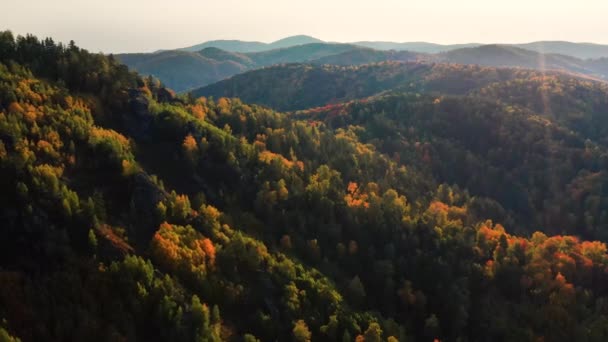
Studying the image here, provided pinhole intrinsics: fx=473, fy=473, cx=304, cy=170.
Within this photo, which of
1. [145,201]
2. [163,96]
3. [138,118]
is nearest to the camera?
[145,201]

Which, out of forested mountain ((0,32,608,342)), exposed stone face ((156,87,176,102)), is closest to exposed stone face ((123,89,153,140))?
forested mountain ((0,32,608,342))

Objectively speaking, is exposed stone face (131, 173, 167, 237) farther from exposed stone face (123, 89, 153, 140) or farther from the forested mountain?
exposed stone face (123, 89, 153, 140)

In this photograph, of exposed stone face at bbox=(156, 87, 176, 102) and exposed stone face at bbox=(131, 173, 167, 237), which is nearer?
exposed stone face at bbox=(131, 173, 167, 237)

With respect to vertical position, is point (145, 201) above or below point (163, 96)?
below

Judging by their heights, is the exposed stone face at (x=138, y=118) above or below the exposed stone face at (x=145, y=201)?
above

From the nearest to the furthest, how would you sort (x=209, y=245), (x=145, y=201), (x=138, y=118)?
(x=209, y=245) → (x=145, y=201) → (x=138, y=118)

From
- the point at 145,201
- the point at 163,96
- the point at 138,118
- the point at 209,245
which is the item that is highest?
the point at 163,96

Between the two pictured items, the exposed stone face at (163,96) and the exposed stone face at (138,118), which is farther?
the exposed stone face at (163,96)

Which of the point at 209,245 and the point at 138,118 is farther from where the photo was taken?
the point at 138,118

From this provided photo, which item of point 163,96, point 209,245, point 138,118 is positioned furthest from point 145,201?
point 163,96

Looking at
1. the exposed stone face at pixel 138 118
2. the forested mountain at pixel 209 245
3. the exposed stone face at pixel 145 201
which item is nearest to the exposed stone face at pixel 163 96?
the forested mountain at pixel 209 245

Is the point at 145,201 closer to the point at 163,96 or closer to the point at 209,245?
the point at 209,245

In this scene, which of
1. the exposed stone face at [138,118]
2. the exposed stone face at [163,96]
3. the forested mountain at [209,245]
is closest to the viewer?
the forested mountain at [209,245]

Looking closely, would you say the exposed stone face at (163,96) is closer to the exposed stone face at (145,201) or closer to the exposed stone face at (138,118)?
the exposed stone face at (138,118)
